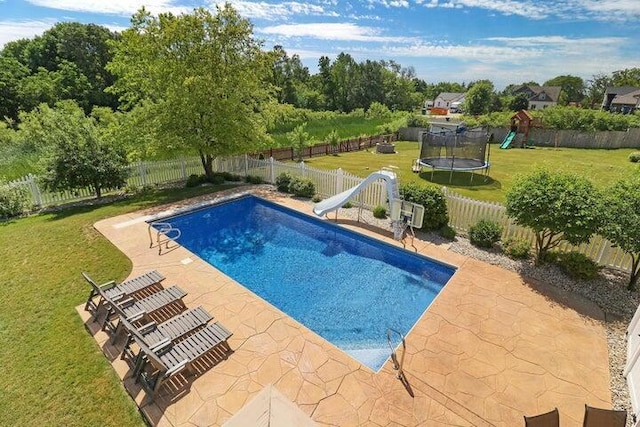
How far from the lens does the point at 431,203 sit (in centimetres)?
1041

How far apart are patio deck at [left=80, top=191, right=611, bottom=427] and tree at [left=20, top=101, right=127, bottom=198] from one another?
883cm

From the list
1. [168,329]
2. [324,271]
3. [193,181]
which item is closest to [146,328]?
[168,329]

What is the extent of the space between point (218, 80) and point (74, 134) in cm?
638

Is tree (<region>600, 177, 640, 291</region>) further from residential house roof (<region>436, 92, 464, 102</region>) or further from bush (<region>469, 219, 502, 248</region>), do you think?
residential house roof (<region>436, 92, 464, 102</region>)

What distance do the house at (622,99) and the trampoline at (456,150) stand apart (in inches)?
2448

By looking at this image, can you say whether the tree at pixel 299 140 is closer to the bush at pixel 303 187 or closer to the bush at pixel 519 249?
the bush at pixel 303 187

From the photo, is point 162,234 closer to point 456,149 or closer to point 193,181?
point 193,181

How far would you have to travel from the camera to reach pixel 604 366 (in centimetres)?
568

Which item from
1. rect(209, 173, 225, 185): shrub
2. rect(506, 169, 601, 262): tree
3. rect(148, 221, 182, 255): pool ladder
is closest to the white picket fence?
rect(506, 169, 601, 262): tree

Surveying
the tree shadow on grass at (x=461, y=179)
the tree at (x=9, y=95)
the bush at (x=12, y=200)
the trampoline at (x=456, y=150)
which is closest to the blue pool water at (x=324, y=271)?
the bush at (x=12, y=200)

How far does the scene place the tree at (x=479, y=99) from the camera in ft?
197

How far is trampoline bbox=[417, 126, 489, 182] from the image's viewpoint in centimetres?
1861

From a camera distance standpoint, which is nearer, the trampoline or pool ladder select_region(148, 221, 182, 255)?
pool ladder select_region(148, 221, 182, 255)

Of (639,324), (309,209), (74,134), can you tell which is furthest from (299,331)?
(74,134)
